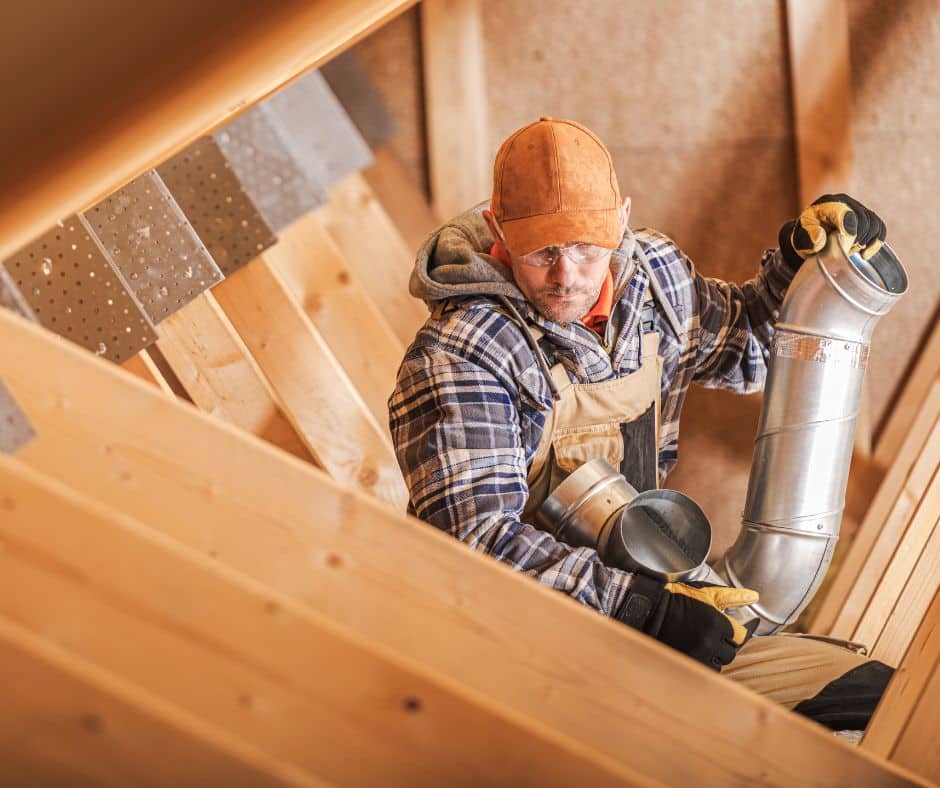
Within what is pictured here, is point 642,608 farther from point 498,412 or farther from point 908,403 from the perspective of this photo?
point 908,403

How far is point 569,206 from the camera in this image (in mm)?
1526

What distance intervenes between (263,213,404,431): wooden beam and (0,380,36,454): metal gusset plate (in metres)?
1.47

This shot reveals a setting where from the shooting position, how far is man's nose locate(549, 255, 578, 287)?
157 centimetres

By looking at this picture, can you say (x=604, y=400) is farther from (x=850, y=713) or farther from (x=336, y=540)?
(x=336, y=540)

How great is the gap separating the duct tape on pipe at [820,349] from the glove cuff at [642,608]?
0.52 meters

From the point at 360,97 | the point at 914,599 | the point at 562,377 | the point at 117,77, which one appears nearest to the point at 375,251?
the point at 360,97

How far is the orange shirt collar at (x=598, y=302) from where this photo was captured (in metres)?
1.71

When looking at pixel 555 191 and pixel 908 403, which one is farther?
pixel 908 403

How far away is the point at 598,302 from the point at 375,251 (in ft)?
3.46

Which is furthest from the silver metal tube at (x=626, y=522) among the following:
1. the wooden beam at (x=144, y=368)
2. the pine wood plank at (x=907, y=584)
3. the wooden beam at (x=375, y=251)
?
the wooden beam at (x=375, y=251)

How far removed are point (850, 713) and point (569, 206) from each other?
0.92 m

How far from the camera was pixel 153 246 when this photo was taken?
1.88 metres

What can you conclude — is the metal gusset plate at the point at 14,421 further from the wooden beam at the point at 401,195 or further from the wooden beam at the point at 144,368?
the wooden beam at the point at 401,195

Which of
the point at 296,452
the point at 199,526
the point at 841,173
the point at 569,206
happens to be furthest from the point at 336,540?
the point at 841,173
